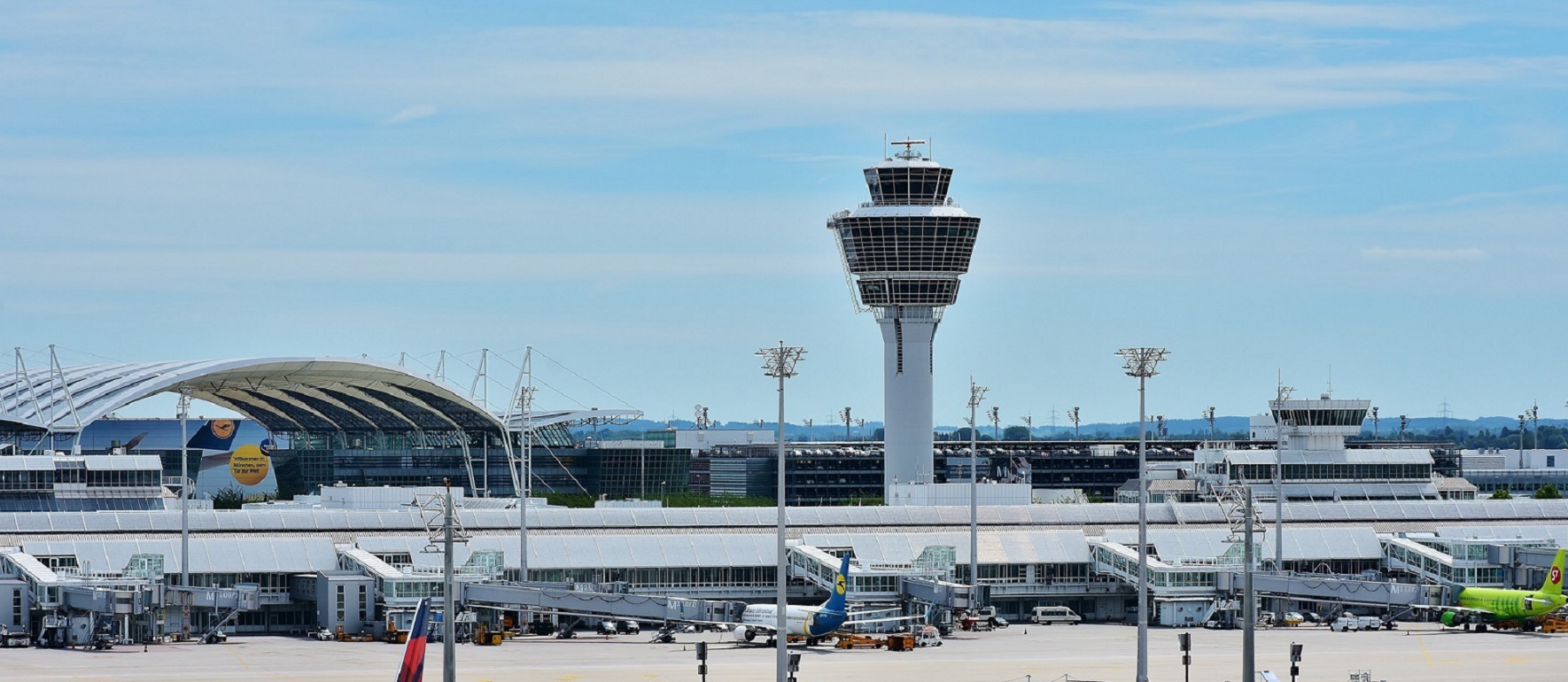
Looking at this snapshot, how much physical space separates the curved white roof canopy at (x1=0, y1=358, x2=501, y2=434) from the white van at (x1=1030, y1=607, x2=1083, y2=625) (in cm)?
6832

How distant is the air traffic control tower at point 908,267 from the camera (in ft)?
529

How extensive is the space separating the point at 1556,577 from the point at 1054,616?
26.3 m

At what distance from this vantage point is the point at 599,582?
348 ft

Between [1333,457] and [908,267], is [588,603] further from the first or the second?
[1333,457]

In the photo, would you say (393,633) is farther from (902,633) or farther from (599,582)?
(902,633)

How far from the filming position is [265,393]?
186 metres

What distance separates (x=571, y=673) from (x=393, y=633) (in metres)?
18.4

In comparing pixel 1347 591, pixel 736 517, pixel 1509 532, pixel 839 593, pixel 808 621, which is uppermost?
pixel 736 517

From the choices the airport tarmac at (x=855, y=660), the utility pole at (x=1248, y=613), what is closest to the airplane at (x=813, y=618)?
the airport tarmac at (x=855, y=660)

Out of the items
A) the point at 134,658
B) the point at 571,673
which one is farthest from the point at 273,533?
the point at 571,673

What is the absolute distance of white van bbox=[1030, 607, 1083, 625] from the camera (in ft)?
381

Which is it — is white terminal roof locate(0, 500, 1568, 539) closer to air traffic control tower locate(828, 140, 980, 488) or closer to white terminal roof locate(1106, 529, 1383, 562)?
white terminal roof locate(1106, 529, 1383, 562)

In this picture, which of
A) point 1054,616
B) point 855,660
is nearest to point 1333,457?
point 1054,616

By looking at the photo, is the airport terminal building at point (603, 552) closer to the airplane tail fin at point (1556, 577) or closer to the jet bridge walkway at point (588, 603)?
the jet bridge walkway at point (588, 603)
